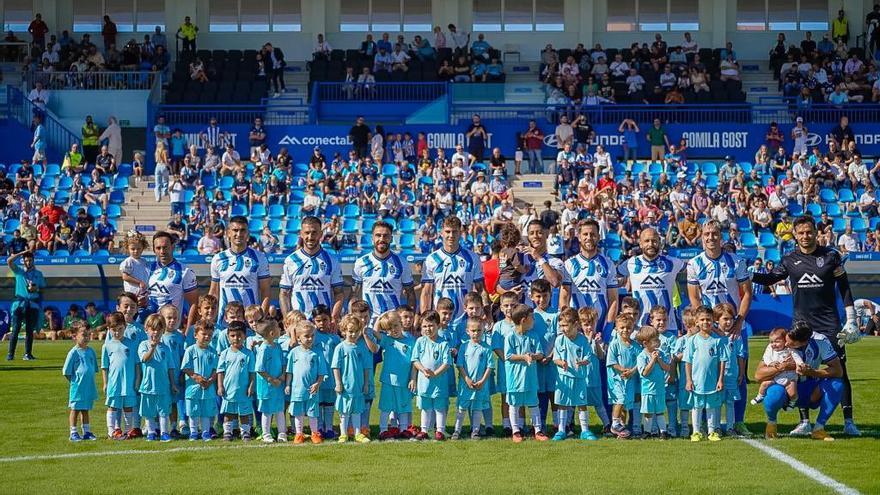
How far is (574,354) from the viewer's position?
40.1 feet

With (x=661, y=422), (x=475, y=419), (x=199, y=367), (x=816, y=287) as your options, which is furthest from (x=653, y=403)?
(x=199, y=367)

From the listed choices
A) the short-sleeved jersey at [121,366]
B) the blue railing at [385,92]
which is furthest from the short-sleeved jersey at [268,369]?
the blue railing at [385,92]

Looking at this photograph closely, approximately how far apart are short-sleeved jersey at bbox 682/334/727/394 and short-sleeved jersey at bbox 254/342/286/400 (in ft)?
12.3

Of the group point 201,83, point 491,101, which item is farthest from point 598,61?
point 201,83

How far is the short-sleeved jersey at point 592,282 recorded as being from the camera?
1303 centimetres

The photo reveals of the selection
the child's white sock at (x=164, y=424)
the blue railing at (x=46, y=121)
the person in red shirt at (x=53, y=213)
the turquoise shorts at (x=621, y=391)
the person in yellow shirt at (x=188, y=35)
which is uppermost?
the person in yellow shirt at (x=188, y=35)

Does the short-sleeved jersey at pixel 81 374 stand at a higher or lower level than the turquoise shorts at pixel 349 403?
higher

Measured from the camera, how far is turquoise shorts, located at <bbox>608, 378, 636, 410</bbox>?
477 inches

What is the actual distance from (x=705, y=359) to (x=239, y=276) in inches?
183

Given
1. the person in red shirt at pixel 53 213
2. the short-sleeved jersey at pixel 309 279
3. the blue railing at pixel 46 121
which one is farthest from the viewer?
the blue railing at pixel 46 121

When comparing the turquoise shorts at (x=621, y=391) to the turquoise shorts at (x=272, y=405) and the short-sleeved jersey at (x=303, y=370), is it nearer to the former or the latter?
the short-sleeved jersey at (x=303, y=370)

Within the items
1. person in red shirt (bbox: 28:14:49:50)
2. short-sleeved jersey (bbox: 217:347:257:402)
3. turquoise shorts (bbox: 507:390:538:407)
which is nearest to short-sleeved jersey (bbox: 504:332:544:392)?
turquoise shorts (bbox: 507:390:538:407)

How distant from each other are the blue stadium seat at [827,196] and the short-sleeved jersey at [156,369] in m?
23.1

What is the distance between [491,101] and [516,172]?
3.68 m
